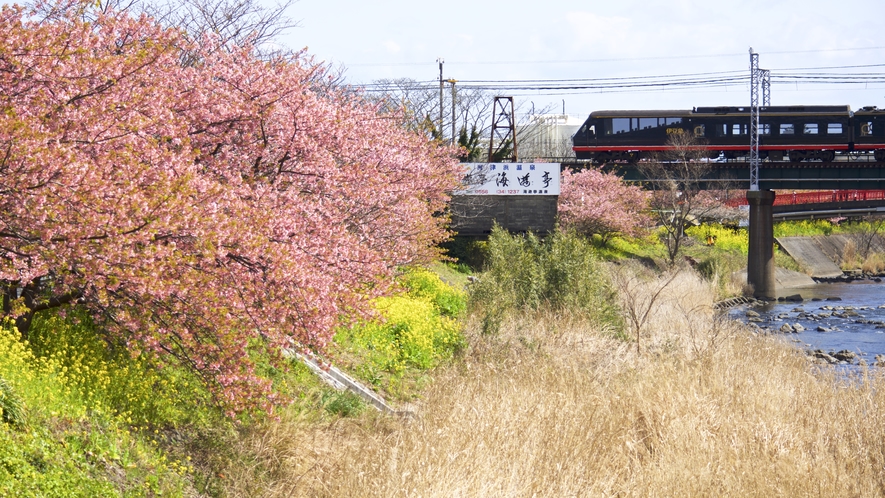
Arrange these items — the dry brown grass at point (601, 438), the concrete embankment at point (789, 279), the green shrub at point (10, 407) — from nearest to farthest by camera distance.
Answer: the green shrub at point (10, 407) < the dry brown grass at point (601, 438) < the concrete embankment at point (789, 279)

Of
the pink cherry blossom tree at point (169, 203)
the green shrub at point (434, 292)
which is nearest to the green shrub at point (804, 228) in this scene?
the green shrub at point (434, 292)

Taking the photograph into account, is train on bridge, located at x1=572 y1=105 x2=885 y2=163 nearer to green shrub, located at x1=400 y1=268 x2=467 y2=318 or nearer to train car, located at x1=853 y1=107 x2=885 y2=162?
train car, located at x1=853 y1=107 x2=885 y2=162

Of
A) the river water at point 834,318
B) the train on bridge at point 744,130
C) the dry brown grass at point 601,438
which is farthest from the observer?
Answer: the train on bridge at point 744,130

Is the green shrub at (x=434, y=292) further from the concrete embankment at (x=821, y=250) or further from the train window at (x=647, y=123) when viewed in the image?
the concrete embankment at (x=821, y=250)

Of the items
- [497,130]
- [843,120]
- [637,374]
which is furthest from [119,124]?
[843,120]

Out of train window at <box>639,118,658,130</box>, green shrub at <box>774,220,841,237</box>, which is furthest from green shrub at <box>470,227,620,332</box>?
green shrub at <box>774,220,841,237</box>

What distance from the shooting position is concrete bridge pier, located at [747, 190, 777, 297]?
1406 inches

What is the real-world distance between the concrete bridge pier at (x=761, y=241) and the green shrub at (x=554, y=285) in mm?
17892

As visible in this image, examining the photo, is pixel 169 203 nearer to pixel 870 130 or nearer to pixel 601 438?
pixel 601 438

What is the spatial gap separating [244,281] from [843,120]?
41.0 meters

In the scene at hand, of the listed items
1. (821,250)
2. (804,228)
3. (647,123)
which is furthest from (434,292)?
(804,228)

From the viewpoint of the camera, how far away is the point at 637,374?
1244 centimetres

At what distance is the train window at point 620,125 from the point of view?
4278 cm

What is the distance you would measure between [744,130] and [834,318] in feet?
51.8
